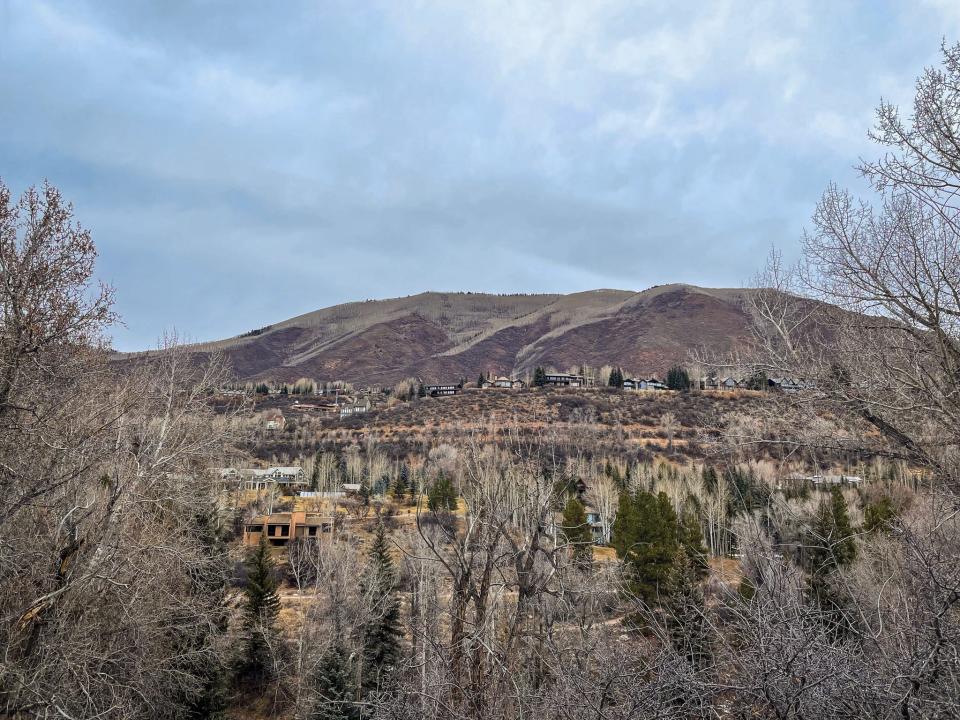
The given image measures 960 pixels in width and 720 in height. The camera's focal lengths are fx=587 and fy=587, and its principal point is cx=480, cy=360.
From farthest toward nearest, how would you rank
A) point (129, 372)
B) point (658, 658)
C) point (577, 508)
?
point (577, 508)
point (129, 372)
point (658, 658)

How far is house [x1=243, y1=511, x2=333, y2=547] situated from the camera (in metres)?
40.2

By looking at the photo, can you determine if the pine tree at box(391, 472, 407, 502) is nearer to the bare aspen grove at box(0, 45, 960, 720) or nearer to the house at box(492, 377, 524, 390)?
the bare aspen grove at box(0, 45, 960, 720)

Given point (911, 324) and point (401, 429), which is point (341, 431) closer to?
point (401, 429)

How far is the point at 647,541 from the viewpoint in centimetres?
2709

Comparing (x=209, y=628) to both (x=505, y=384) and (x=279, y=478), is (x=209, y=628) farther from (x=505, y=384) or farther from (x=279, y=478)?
(x=505, y=384)

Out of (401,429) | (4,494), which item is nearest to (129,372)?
(4,494)

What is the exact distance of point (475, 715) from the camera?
579cm

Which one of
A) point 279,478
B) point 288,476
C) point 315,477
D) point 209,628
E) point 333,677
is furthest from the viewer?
point 288,476

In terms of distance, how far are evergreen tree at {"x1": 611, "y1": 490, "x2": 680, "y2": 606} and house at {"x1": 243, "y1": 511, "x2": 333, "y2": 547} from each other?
19.7m

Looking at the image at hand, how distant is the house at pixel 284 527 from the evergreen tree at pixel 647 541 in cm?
1965

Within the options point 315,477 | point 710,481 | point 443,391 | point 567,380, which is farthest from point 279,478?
point 567,380

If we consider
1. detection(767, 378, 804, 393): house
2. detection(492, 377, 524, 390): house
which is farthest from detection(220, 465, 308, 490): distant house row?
detection(767, 378, 804, 393): house

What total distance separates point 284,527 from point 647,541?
2688 cm

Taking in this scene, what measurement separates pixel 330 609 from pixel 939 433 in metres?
20.0
